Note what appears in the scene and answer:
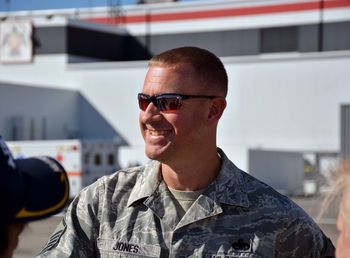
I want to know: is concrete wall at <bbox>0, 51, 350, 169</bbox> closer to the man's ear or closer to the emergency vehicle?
the emergency vehicle

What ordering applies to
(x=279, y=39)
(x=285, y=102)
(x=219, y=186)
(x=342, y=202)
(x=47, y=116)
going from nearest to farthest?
(x=342, y=202) → (x=219, y=186) → (x=285, y=102) → (x=47, y=116) → (x=279, y=39)

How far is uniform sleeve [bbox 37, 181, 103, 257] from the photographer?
2902mm

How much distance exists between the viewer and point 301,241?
2.92 m

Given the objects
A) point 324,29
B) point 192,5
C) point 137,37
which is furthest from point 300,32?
point 137,37

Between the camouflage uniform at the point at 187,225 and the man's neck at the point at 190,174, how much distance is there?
0.12 ft

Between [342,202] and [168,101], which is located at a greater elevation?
[168,101]

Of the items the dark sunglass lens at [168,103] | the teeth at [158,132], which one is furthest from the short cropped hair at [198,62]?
the teeth at [158,132]

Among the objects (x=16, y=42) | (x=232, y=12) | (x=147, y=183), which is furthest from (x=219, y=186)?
(x=232, y=12)

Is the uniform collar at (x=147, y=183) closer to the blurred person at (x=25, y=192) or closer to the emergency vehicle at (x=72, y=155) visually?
the blurred person at (x=25, y=192)

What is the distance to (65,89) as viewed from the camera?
1391 inches

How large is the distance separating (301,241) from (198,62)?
0.76 meters

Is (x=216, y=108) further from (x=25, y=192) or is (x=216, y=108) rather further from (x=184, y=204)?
(x=25, y=192)

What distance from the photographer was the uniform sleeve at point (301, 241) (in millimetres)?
2908

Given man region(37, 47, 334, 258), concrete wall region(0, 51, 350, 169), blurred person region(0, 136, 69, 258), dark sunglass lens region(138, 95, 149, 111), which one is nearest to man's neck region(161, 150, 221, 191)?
man region(37, 47, 334, 258)
